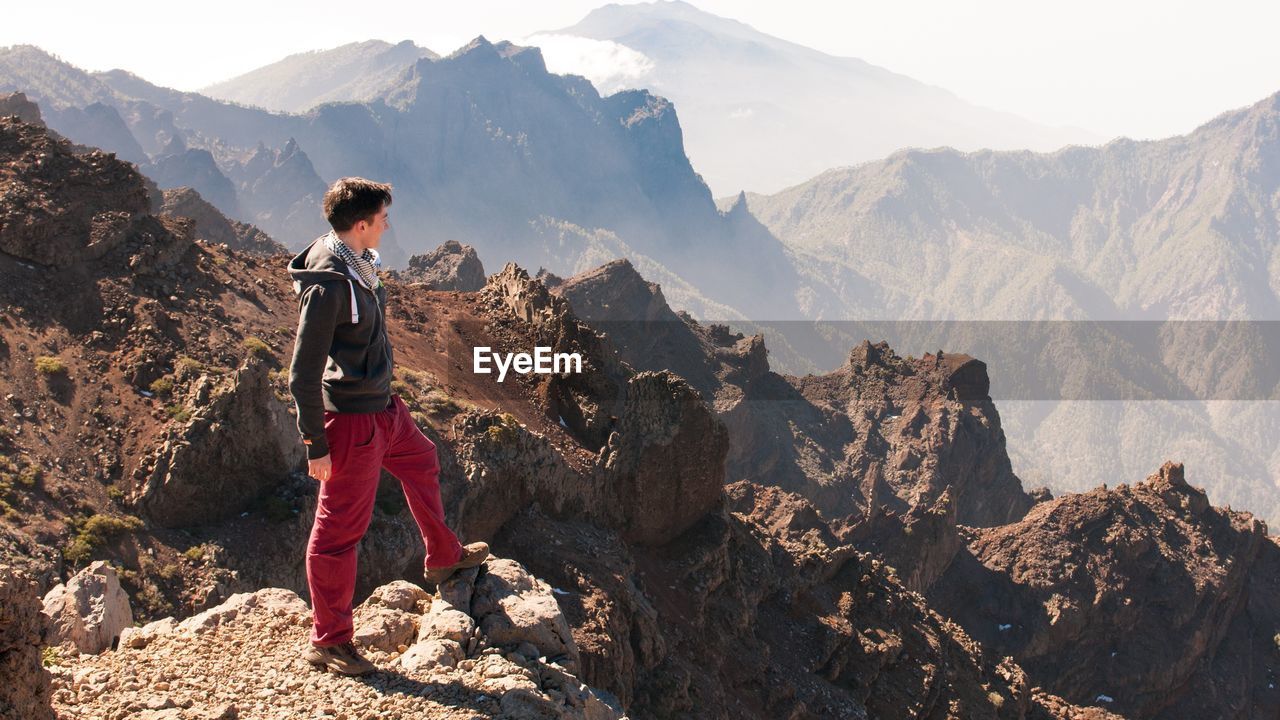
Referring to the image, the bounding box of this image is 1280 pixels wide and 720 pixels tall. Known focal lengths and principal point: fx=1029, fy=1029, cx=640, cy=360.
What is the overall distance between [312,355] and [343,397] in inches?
A: 19.0

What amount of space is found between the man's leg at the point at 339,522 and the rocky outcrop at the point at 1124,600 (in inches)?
1279

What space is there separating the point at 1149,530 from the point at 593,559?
105 feet

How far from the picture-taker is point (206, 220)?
203ft

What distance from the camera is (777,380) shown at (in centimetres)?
6625

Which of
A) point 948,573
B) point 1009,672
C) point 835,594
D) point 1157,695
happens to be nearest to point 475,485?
point 835,594

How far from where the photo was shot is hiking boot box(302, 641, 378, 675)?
754 cm

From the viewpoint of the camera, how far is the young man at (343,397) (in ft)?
24.0

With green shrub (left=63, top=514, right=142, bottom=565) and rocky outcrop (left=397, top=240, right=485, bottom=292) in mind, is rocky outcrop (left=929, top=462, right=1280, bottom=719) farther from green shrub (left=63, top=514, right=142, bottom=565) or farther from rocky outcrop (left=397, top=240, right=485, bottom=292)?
rocky outcrop (left=397, top=240, right=485, bottom=292)

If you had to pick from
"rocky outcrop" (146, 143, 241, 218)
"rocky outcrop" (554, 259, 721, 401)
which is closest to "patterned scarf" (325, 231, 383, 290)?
"rocky outcrop" (554, 259, 721, 401)

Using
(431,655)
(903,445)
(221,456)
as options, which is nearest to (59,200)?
(221,456)

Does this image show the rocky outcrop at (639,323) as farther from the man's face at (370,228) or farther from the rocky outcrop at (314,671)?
the man's face at (370,228)

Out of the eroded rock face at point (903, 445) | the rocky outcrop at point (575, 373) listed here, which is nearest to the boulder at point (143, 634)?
the rocky outcrop at point (575, 373)

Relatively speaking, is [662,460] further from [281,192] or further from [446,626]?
[281,192]

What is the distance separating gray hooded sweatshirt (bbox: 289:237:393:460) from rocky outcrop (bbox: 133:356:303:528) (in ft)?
34.6
